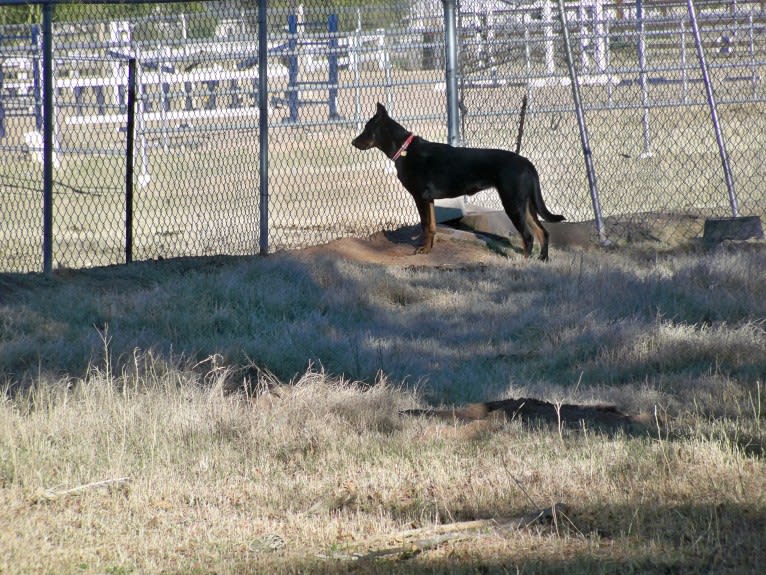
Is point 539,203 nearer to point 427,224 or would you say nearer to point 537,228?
point 537,228

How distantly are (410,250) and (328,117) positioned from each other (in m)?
5.05

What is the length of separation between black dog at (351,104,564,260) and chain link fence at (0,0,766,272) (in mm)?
866

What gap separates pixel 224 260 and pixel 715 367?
4801 mm

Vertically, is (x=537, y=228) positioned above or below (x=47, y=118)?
below

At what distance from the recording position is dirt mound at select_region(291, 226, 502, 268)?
9766mm

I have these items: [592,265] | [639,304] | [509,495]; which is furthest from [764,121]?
[509,495]

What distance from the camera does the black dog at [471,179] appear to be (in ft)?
31.9

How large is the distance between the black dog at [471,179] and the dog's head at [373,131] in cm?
28

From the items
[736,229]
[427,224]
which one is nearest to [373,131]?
[427,224]

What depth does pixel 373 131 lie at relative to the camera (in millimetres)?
10438

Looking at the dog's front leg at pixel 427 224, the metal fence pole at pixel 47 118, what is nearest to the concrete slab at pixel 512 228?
the dog's front leg at pixel 427 224

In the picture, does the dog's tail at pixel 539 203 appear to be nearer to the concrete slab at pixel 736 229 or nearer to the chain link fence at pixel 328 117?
the chain link fence at pixel 328 117

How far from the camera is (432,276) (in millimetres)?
8938

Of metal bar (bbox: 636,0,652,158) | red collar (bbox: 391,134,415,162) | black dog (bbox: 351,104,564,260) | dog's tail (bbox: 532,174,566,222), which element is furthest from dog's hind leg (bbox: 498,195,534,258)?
metal bar (bbox: 636,0,652,158)
